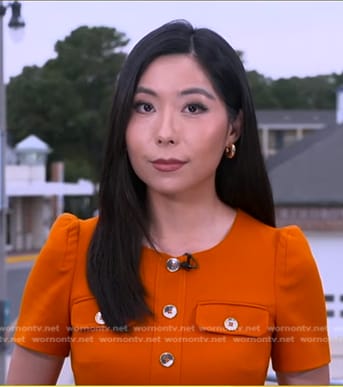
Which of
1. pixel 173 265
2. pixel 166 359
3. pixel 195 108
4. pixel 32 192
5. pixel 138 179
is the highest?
pixel 195 108

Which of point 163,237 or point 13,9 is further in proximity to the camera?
point 13,9

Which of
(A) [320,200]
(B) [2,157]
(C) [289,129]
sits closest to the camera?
(B) [2,157]

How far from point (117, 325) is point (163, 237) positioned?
5.7 inches

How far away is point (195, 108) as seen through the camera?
95 centimetres

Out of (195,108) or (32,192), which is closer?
(195,108)

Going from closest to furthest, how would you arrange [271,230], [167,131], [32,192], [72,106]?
[167,131] → [271,230] → [72,106] → [32,192]

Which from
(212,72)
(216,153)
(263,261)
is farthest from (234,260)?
(212,72)

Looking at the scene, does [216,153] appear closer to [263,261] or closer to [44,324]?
[263,261]

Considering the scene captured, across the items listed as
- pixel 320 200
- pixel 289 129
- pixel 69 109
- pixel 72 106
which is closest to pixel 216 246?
pixel 320 200

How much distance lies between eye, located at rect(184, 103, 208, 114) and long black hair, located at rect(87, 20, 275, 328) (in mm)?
37

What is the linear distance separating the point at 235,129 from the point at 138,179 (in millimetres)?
158

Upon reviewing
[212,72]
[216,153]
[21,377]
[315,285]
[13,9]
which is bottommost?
[21,377]

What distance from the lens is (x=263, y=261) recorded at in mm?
993

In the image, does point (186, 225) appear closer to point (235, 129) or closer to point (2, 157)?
point (235, 129)
